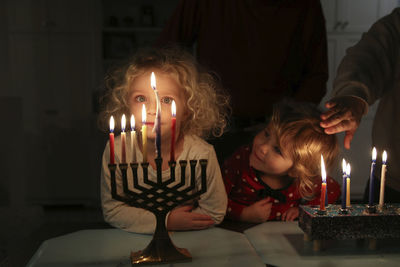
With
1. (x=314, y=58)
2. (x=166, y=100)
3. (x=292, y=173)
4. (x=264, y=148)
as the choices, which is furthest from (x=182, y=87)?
(x=314, y=58)

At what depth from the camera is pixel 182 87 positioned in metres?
1.04

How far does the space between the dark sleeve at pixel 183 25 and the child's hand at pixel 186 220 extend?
1.72 feet

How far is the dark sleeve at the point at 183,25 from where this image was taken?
1236 mm

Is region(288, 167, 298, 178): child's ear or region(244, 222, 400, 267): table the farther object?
region(288, 167, 298, 178): child's ear

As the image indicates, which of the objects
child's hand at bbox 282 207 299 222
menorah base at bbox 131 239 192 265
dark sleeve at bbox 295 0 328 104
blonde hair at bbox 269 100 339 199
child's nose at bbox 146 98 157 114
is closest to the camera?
menorah base at bbox 131 239 192 265

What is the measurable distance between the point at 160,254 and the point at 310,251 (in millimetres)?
353

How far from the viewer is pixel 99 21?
3.03 metres

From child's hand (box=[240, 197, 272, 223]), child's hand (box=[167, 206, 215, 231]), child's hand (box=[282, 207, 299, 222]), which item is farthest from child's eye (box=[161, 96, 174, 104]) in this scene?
child's hand (box=[282, 207, 299, 222])

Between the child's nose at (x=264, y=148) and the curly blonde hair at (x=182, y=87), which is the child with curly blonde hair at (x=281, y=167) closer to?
the child's nose at (x=264, y=148)

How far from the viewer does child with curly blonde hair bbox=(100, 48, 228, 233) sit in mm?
994

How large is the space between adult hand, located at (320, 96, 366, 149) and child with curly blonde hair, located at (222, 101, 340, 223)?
2.0 inches

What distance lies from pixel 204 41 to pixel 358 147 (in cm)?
163

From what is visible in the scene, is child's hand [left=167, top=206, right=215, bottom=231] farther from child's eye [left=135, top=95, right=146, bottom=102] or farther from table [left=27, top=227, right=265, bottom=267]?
child's eye [left=135, top=95, right=146, bottom=102]

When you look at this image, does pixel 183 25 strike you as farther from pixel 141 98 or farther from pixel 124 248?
pixel 124 248
